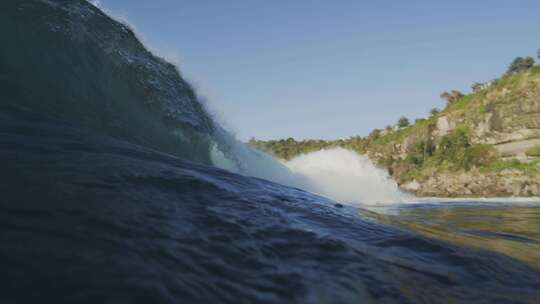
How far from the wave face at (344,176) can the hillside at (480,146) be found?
12.2 m

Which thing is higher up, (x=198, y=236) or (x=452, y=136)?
(x=452, y=136)

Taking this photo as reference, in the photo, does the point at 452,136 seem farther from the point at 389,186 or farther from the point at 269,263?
the point at 269,263

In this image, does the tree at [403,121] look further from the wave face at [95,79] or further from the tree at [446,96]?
the wave face at [95,79]

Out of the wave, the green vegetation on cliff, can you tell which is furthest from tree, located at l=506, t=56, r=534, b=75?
the wave

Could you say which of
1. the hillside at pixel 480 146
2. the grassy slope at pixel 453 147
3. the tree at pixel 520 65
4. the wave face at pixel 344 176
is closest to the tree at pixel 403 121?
the grassy slope at pixel 453 147

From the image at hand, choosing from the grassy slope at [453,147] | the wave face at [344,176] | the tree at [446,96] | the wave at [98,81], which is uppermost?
the tree at [446,96]

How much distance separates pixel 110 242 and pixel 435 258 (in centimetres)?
296

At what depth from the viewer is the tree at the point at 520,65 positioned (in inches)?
2611

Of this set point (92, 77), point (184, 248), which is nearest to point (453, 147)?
point (92, 77)

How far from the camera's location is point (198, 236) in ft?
8.63

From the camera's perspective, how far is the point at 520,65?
67500mm

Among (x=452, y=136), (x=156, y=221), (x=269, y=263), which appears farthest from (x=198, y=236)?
(x=452, y=136)

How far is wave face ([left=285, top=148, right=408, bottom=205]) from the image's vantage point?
23.4 m

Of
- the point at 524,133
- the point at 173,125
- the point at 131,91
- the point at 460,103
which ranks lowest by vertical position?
the point at 173,125
